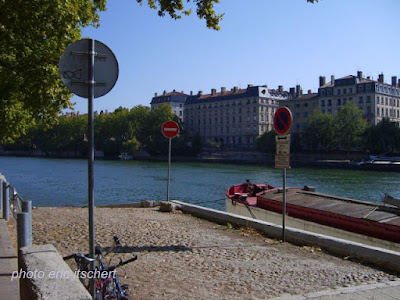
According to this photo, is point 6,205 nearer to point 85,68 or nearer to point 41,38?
point 41,38

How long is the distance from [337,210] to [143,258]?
722cm

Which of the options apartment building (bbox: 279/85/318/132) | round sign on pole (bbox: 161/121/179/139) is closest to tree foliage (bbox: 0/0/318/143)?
round sign on pole (bbox: 161/121/179/139)

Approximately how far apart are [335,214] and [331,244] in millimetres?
4579

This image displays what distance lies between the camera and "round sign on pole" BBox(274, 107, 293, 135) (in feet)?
29.0

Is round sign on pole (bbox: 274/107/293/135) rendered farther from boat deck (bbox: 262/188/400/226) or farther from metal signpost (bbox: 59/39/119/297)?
metal signpost (bbox: 59/39/119/297)

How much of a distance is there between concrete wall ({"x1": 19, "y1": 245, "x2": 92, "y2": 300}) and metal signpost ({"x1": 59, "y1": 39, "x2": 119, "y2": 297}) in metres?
0.51

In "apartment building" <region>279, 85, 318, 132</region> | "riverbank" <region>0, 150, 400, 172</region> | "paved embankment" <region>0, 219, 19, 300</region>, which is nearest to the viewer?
"paved embankment" <region>0, 219, 19, 300</region>

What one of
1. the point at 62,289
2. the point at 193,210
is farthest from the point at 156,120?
the point at 62,289

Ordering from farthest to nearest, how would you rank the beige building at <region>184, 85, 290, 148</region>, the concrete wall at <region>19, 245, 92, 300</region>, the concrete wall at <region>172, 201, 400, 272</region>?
1. the beige building at <region>184, 85, 290, 148</region>
2. the concrete wall at <region>172, 201, 400, 272</region>
3. the concrete wall at <region>19, 245, 92, 300</region>

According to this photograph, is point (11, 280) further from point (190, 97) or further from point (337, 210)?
point (190, 97)

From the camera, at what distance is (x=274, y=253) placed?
305 inches

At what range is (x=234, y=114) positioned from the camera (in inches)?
5079

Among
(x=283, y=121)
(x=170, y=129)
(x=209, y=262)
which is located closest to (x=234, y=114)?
(x=170, y=129)

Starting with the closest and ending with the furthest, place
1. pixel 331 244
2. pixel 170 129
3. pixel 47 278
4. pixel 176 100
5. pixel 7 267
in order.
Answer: pixel 47 278 < pixel 7 267 < pixel 331 244 < pixel 170 129 < pixel 176 100
